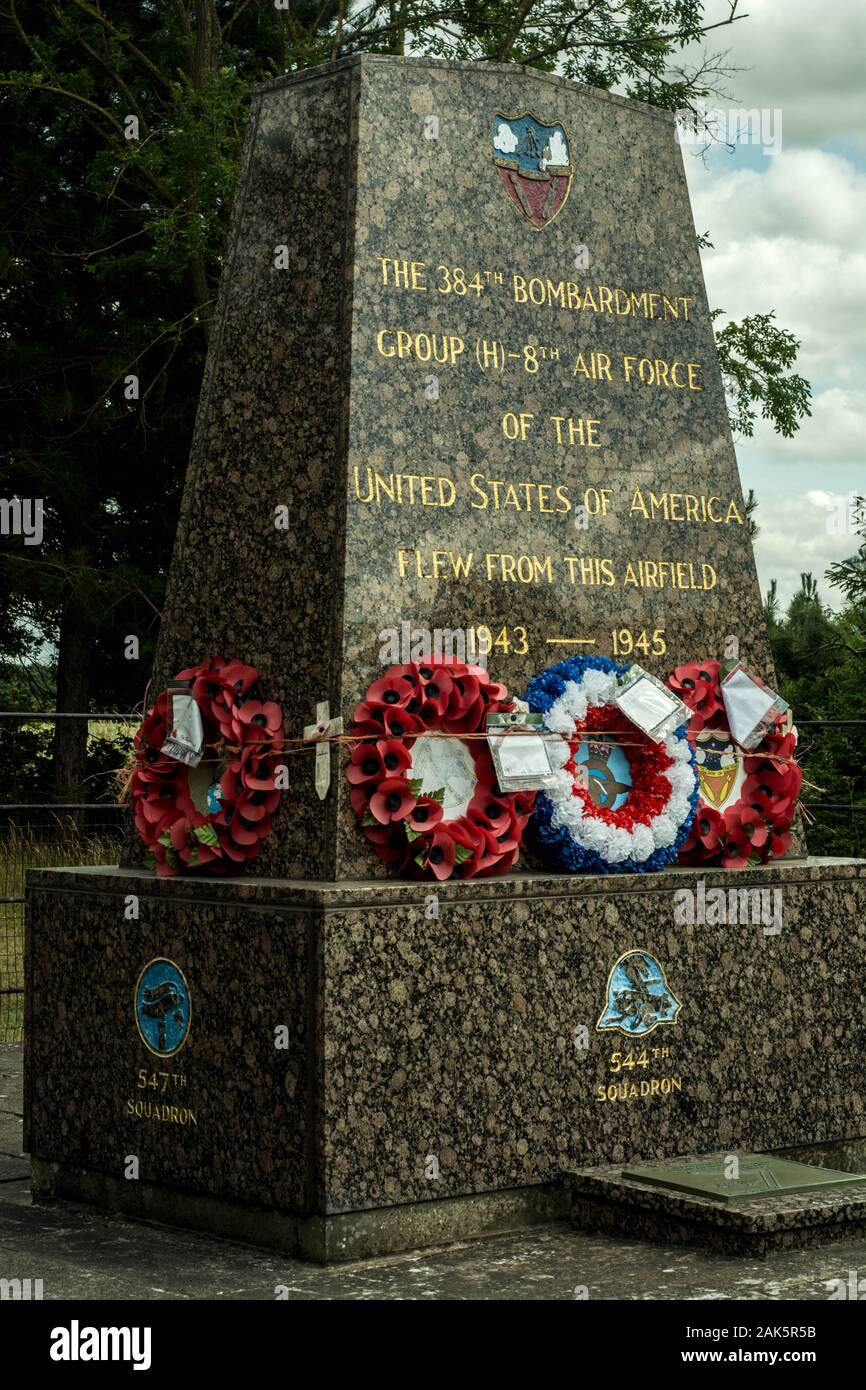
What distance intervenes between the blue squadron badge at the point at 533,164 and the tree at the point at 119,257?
39.2 ft

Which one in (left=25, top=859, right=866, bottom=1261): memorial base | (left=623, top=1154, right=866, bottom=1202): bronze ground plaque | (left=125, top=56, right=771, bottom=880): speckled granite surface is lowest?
(left=623, top=1154, right=866, bottom=1202): bronze ground plaque

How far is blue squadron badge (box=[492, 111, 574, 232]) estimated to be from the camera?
5879 millimetres

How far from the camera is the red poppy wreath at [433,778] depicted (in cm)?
521

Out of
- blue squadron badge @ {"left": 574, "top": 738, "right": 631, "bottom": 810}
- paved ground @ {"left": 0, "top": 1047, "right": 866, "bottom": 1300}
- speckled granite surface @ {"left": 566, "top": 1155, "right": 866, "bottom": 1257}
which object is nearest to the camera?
paved ground @ {"left": 0, "top": 1047, "right": 866, "bottom": 1300}

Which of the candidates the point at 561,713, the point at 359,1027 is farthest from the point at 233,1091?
the point at 561,713

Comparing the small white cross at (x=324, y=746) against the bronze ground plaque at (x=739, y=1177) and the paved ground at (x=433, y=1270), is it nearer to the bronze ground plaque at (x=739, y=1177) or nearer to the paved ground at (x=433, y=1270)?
the paved ground at (x=433, y=1270)

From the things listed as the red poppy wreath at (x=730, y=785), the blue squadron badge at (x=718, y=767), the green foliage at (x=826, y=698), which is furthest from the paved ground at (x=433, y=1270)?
the green foliage at (x=826, y=698)

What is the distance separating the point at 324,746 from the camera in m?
5.23

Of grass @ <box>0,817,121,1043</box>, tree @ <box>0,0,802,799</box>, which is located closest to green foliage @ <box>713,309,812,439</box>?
tree @ <box>0,0,802,799</box>

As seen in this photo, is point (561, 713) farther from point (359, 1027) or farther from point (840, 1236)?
point (840, 1236)

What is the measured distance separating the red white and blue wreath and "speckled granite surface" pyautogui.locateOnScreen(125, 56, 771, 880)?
0.51 ft

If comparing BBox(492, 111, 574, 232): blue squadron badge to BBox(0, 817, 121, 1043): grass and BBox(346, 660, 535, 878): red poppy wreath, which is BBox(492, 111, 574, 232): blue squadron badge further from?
BBox(0, 817, 121, 1043): grass

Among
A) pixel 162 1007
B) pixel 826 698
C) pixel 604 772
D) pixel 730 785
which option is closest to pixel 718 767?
pixel 730 785

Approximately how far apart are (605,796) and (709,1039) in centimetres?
80
